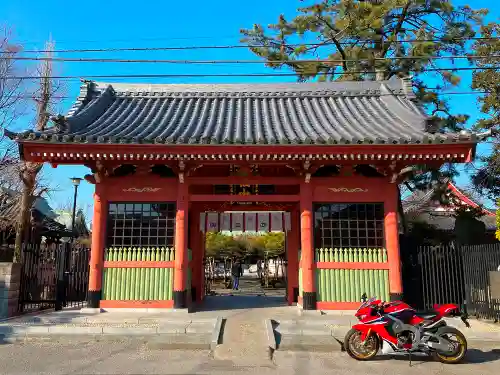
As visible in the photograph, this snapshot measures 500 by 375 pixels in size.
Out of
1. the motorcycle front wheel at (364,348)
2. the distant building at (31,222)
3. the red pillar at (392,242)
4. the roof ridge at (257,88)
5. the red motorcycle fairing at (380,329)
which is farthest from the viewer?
the distant building at (31,222)

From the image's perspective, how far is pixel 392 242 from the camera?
11148 mm

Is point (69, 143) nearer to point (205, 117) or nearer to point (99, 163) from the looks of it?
point (99, 163)

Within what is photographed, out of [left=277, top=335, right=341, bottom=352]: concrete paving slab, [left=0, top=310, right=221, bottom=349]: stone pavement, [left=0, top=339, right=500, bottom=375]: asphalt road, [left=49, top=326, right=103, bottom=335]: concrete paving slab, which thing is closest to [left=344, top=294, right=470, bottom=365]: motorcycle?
[left=0, top=339, right=500, bottom=375]: asphalt road

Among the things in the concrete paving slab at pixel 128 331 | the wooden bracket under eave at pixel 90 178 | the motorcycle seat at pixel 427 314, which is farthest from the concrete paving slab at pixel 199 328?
the wooden bracket under eave at pixel 90 178

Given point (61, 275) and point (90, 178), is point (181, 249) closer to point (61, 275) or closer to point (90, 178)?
point (90, 178)

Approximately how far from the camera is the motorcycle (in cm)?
717

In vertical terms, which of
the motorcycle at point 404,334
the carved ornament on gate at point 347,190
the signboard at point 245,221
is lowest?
the motorcycle at point 404,334

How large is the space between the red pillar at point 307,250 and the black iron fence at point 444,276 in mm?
2931

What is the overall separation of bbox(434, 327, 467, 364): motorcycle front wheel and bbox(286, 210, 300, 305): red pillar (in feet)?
20.9

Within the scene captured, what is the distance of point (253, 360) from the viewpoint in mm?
7352

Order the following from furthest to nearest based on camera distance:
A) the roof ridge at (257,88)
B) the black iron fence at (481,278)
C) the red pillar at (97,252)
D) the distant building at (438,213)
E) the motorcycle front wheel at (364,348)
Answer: the distant building at (438,213) < the roof ridge at (257,88) < the red pillar at (97,252) < the black iron fence at (481,278) < the motorcycle front wheel at (364,348)

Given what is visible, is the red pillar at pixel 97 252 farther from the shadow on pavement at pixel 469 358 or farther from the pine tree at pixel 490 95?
the pine tree at pixel 490 95

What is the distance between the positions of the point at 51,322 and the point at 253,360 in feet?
18.0

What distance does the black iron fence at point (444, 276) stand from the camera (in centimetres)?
1093
